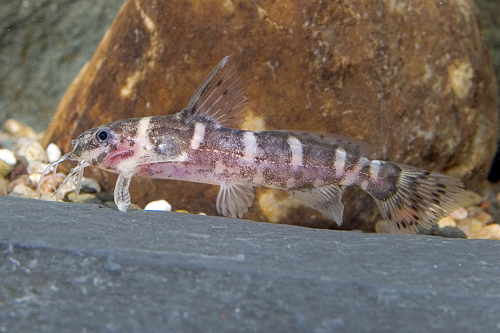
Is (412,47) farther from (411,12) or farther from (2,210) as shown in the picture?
(2,210)

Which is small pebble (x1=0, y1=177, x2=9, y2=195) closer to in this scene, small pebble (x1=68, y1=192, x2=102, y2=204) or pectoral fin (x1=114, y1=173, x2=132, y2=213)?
small pebble (x1=68, y1=192, x2=102, y2=204)

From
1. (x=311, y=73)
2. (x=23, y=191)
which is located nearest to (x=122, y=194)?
(x=23, y=191)

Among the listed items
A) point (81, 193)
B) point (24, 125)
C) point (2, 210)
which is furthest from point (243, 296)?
point (24, 125)

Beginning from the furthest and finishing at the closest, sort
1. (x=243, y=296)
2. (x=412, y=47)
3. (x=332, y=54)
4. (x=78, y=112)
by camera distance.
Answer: (x=78, y=112), (x=412, y=47), (x=332, y=54), (x=243, y=296)

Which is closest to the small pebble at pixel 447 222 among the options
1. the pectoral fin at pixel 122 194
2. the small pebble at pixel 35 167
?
the pectoral fin at pixel 122 194

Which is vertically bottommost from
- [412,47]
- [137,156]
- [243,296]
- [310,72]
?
[243,296]

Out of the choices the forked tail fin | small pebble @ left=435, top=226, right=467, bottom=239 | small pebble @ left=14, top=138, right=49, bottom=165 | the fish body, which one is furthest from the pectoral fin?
small pebble @ left=435, top=226, right=467, bottom=239
